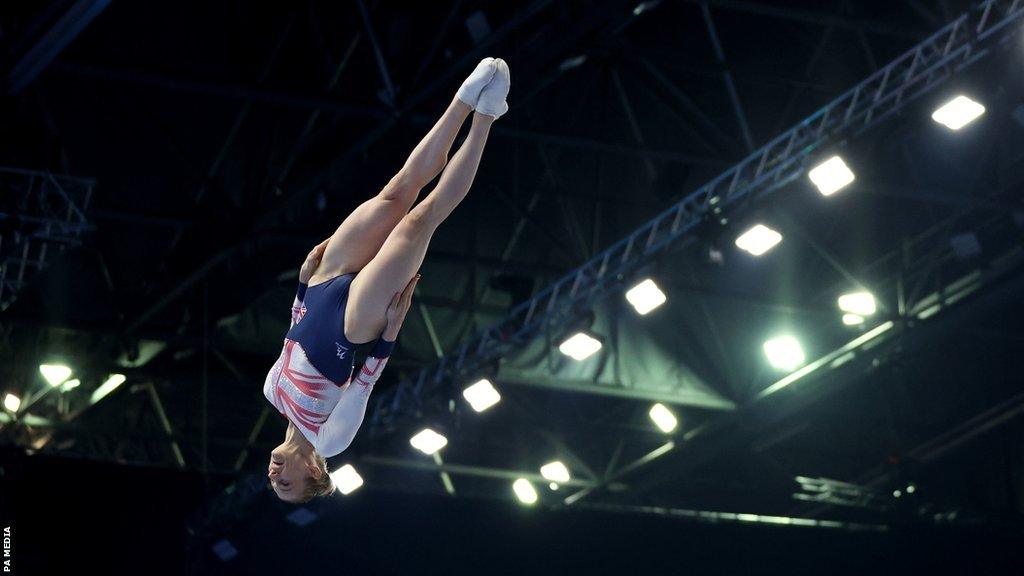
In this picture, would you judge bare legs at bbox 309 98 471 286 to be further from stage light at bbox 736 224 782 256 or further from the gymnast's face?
stage light at bbox 736 224 782 256

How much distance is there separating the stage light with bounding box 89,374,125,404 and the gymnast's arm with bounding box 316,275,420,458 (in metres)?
6.44

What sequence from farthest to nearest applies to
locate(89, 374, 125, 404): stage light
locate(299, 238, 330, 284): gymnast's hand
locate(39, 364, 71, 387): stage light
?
locate(89, 374, 125, 404): stage light < locate(39, 364, 71, 387): stage light < locate(299, 238, 330, 284): gymnast's hand

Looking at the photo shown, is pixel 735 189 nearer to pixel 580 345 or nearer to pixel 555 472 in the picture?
pixel 580 345

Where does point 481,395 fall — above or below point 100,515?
below

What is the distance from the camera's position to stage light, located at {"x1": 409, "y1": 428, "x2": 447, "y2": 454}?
1107 cm

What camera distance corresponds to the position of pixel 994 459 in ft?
44.2

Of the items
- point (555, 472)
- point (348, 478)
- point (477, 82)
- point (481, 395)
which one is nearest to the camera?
point (477, 82)

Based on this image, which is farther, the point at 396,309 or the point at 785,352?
the point at 785,352

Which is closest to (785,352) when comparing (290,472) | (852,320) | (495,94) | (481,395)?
(852,320)

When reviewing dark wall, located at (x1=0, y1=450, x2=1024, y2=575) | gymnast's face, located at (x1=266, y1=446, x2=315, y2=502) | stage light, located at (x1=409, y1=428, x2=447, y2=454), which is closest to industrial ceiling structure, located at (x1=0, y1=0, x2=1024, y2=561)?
stage light, located at (x1=409, y1=428, x2=447, y2=454)

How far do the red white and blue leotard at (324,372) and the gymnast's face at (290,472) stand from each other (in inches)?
3.9

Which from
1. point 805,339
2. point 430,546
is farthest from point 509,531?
point 805,339

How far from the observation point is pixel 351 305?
5570mm

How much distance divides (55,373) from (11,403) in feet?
1.97
